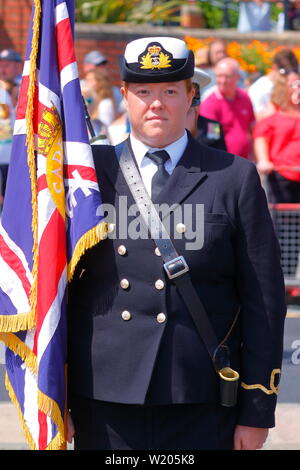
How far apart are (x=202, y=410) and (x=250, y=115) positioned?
6331 millimetres

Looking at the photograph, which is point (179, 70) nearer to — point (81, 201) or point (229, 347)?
point (81, 201)

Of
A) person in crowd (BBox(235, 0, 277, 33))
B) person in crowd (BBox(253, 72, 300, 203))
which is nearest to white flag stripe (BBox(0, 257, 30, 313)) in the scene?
person in crowd (BBox(253, 72, 300, 203))

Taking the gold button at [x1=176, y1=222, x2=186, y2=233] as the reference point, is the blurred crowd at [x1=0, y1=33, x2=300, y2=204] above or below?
below

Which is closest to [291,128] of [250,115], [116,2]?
[250,115]

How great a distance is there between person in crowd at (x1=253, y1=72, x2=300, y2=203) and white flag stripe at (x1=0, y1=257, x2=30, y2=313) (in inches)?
214

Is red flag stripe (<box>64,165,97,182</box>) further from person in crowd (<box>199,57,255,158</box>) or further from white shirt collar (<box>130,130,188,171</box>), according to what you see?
person in crowd (<box>199,57,255,158</box>)

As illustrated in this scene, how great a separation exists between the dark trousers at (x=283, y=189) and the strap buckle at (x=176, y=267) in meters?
5.53

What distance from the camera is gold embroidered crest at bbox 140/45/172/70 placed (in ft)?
11.1

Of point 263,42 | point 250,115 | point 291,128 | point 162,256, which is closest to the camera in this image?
point 162,256

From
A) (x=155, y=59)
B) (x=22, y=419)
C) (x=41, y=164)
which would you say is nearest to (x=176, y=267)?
(x=41, y=164)

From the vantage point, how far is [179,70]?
342cm

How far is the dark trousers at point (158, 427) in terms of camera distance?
3373 millimetres

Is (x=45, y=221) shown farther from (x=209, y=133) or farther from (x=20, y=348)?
(x=209, y=133)
